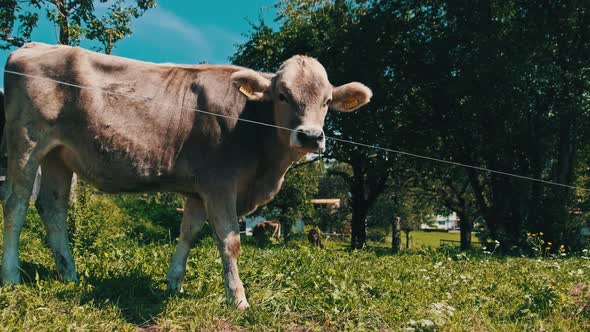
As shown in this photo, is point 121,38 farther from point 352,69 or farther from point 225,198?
point 352,69

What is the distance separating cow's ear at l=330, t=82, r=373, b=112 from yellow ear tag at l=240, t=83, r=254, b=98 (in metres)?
0.92

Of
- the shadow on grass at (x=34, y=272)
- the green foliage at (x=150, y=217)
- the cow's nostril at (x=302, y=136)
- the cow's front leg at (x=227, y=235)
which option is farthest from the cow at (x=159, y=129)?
the green foliage at (x=150, y=217)

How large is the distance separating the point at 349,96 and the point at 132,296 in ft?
10.2

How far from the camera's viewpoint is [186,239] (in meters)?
5.65

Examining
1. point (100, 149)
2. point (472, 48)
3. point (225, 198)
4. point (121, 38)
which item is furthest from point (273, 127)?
point (472, 48)

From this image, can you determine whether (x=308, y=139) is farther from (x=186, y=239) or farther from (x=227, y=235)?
(x=186, y=239)

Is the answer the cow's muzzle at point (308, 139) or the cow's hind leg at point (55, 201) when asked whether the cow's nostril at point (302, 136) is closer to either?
the cow's muzzle at point (308, 139)

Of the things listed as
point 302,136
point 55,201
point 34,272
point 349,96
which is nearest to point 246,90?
point 302,136

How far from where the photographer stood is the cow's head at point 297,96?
4602 millimetres

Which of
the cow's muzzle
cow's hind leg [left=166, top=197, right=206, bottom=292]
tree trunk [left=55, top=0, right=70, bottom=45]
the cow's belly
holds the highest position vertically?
tree trunk [left=55, top=0, right=70, bottom=45]

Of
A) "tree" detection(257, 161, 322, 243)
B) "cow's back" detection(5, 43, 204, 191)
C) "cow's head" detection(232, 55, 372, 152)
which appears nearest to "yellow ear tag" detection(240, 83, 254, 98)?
"cow's head" detection(232, 55, 372, 152)

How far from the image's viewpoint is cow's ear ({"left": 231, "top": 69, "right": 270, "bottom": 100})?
5.07 m

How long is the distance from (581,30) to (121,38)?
1449 centimetres

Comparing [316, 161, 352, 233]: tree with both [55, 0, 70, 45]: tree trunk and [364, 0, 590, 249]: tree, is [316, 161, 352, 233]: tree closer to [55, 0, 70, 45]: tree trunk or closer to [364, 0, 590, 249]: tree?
[364, 0, 590, 249]: tree
